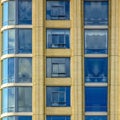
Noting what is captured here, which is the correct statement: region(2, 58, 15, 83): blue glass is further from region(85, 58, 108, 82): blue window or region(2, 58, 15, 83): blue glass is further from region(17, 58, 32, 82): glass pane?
region(85, 58, 108, 82): blue window

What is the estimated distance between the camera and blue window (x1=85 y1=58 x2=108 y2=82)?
50312 millimetres

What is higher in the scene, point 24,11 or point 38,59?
point 24,11

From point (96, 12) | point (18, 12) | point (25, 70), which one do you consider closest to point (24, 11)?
point (18, 12)

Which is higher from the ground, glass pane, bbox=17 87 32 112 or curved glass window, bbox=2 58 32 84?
curved glass window, bbox=2 58 32 84

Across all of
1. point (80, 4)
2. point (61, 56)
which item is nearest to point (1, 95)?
point (61, 56)

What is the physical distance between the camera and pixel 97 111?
164 feet

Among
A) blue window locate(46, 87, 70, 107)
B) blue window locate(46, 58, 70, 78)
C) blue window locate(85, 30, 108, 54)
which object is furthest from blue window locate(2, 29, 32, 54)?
blue window locate(85, 30, 108, 54)

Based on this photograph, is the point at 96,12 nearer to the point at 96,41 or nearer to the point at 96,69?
the point at 96,41

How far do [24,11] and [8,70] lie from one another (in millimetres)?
4431

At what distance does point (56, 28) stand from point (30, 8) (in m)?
2.40

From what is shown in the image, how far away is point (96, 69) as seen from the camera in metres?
50.4

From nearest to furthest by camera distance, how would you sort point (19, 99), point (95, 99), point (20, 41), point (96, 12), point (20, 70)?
point (19, 99), point (95, 99), point (20, 70), point (20, 41), point (96, 12)

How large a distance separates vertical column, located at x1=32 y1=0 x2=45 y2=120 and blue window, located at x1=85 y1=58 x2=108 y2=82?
10.8 ft

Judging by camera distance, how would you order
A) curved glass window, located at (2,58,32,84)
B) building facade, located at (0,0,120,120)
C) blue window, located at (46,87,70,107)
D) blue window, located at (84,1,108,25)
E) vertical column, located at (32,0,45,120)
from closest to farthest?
1. vertical column, located at (32,0,45,120)
2. building facade, located at (0,0,120,120)
3. blue window, located at (46,87,70,107)
4. curved glass window, located at (2,58,32,84)
5. blue window, located at (84,1,108,25)
